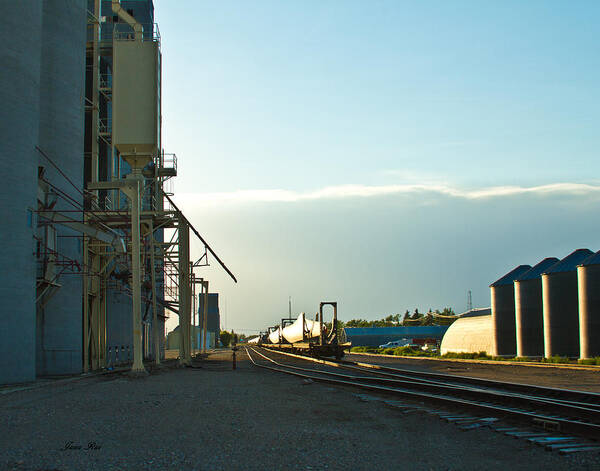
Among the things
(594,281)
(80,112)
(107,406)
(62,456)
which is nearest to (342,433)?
(62,456)

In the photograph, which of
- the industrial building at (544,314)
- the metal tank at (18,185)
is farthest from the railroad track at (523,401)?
the industrial building at (544,314)

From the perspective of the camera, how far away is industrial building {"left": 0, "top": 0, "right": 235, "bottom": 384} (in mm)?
21656

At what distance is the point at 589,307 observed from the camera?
121ft

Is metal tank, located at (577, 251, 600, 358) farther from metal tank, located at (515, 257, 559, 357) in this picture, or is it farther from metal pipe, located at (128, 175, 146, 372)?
metal pipe, located at (128, 175, 146, 372)

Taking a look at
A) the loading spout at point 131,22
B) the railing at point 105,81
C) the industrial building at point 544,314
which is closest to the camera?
the loading spout at point 131,22

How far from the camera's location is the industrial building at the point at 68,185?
21.7m

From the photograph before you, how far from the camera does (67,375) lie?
2647 cm

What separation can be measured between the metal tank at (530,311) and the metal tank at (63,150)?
31.4 metres

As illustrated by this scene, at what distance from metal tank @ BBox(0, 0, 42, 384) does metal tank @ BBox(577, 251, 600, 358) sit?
29.5m

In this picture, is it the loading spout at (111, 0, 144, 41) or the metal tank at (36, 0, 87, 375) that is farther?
the loading spout at (111, 0, 144, 41)

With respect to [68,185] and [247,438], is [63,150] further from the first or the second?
[247,438]

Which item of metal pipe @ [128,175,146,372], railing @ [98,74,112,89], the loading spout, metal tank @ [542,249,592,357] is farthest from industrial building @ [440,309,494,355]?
the loading spout

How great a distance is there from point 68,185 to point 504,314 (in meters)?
35.3

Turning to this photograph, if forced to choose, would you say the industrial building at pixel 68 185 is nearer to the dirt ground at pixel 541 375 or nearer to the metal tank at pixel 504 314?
the dirt ground at pixel 541 375
